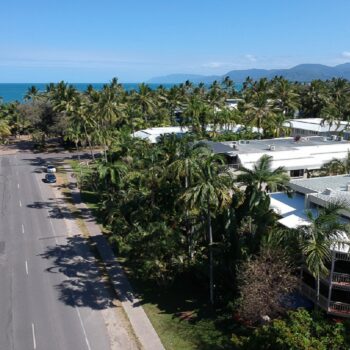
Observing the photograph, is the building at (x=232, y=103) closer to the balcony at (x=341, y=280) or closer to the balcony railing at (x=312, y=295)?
the balcony railing at (x=312, y=295)

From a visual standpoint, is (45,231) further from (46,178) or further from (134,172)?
(46,178)

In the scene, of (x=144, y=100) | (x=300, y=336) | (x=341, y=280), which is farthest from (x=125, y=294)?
(x=144, y=100)

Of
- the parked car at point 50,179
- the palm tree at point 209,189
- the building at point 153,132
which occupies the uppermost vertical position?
the palm tree at point 209,189

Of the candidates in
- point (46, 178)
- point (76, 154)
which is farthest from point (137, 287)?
point (76, 154)

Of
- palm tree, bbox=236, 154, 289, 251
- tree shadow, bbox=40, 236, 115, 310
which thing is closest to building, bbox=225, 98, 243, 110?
tree shadow, bbox=40, 236, 115, 310

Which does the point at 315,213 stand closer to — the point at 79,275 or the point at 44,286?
the point at 79,275

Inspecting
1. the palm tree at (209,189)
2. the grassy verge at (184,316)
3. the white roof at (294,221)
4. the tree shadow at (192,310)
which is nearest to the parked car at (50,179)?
the grassy verge at (184,316)

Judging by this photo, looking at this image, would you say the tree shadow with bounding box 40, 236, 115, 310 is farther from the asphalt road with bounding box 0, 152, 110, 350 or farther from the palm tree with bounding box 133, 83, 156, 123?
the palm tree with bounding box 133, 83, 156, 123
